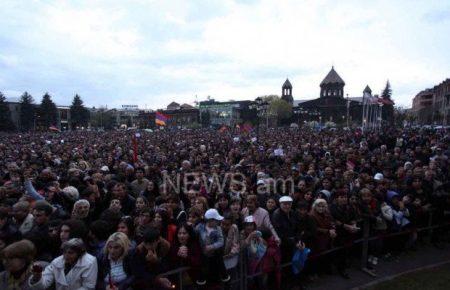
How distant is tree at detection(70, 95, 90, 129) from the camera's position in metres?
90.9

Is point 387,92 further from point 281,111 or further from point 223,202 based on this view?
point 223,202

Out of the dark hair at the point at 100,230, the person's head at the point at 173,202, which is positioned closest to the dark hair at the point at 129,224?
the dark hair at the point at 100,230

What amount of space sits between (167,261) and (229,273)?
107 centimetres

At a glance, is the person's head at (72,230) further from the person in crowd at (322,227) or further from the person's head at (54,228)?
the person in crowd at (322,227)

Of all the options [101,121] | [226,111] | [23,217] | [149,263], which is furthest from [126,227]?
[101,121]

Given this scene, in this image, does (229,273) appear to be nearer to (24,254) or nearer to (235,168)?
(24,254)

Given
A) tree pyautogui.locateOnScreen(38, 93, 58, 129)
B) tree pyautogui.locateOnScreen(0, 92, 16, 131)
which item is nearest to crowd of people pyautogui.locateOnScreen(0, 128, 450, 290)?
tree pyautogui.locateOnScreen(0, 92, 16, 131)

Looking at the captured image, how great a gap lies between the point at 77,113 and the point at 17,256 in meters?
95.4

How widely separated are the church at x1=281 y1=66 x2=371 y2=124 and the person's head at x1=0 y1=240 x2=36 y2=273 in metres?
95.4

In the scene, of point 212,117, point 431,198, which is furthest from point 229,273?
point 212,117

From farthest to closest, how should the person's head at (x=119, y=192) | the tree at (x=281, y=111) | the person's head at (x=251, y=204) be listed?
the tree at (x=281, y=111) → the person's head at (x=119, y=192) → the person's head at (x=251, y=204)

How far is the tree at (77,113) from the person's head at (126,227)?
308 feet

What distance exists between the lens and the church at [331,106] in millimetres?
98062

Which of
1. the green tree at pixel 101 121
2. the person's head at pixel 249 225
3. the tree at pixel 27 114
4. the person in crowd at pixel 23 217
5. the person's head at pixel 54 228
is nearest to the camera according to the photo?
the person's head at pixel 54 228
